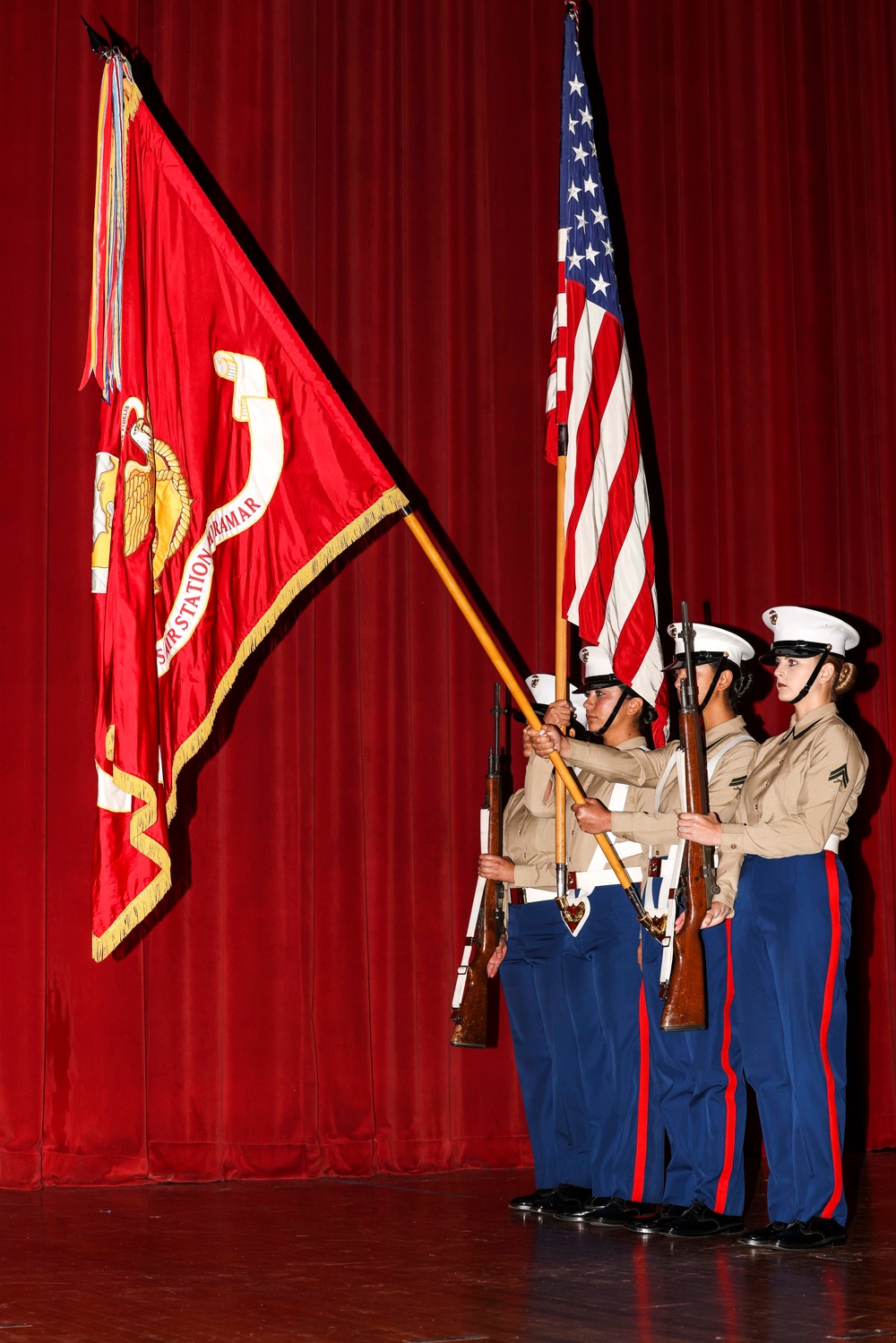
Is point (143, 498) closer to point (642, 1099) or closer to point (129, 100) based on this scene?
point (129, 100)

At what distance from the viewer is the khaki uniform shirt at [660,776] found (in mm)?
3859

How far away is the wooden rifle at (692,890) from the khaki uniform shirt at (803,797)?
0.08 meters

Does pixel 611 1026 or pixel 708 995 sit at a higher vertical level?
pixel 708 995

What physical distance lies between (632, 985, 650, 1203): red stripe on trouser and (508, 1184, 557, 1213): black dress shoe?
31 cm

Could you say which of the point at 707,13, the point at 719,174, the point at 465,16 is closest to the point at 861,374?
the point at 719,174

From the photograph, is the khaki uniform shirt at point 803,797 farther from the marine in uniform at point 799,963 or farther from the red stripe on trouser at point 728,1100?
the red stripe on trouser at point 728,1100

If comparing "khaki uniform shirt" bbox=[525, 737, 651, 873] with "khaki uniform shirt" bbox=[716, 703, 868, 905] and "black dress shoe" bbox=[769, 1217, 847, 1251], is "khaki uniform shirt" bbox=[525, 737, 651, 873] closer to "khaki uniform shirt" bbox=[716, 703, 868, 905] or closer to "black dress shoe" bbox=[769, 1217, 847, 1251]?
"khaki uniform shirt" bbox=[716, 703, 868, 905]

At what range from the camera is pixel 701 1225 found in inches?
143

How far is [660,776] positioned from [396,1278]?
145 cm

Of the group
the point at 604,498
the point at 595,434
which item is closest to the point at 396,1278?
the point at 604,498

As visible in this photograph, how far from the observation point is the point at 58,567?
16.3 ft

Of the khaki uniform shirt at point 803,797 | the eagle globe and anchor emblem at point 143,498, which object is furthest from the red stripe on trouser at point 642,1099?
the eagle globe and anchor emblem at point 143,498

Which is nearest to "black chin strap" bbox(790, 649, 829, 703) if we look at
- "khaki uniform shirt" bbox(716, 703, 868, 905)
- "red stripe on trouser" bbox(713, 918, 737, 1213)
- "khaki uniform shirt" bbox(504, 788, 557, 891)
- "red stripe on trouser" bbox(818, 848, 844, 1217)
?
"khaki uniform shirt" bbox(716, 703, 868, 905)

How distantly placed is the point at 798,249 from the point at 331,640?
2551 millimetres
